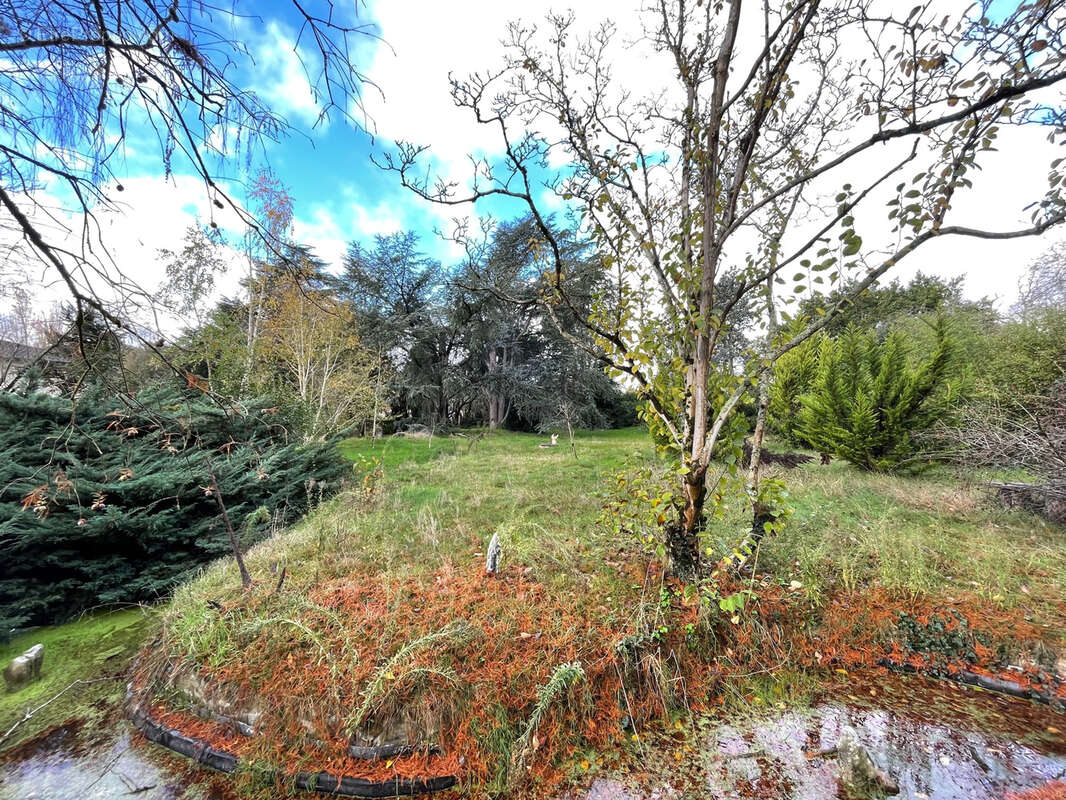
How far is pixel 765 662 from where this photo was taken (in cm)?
243

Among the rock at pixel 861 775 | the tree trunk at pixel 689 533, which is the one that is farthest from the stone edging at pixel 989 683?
the tree trunk at pixel 689 533

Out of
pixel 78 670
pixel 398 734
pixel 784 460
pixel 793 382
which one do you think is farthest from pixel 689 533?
pixel 793 382

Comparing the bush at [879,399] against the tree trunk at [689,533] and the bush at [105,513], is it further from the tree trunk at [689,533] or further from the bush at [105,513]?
the bush at [105,513]

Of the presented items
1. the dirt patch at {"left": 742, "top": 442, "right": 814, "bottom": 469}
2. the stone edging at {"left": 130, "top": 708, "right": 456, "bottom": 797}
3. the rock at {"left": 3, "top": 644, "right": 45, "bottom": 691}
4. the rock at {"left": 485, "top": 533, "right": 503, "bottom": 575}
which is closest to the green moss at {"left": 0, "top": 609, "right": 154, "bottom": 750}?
the rock at {"left": 3, "top": 644, "right": 45, "bottom": 691}

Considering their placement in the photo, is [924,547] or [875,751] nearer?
[875,751]

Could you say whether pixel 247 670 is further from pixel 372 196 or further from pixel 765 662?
pixel 765 662

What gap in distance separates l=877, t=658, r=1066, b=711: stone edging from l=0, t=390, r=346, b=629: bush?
454cm

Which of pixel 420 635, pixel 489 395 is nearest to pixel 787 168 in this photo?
pixel 420 635

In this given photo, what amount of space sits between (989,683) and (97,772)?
194 inches

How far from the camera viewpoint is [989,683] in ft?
7.48

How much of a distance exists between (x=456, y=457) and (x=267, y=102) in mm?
8239

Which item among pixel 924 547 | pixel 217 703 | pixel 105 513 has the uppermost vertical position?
pixel 105 513

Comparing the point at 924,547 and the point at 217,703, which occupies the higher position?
the point at 924,547

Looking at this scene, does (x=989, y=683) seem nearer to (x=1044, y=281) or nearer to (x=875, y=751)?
(x=875, y=751)
